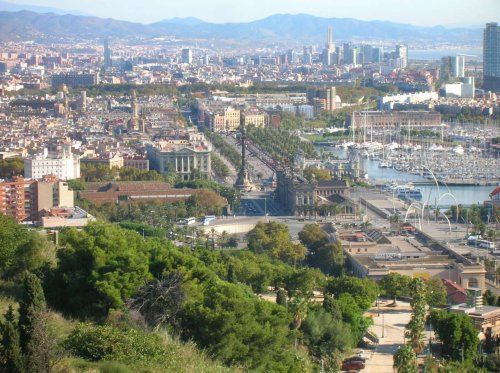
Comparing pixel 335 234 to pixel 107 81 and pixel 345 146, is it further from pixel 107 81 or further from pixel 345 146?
pixel 107 81

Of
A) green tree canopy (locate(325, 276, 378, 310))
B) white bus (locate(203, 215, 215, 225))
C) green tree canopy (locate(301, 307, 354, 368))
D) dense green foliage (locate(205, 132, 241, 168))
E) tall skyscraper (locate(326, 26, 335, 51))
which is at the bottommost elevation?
dense green foliage (locate(205, 132, 241, 168))

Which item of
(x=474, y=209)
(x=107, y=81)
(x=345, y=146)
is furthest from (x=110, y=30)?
(x=474, y=209)

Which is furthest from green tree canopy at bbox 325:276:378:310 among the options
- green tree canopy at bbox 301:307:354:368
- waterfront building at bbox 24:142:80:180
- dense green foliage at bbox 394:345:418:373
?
waterfront building at bbox 24:142:80:180

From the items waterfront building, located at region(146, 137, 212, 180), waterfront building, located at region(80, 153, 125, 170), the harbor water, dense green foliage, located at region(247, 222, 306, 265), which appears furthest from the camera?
waterfront building, located at region(146, 137, 212, 180)

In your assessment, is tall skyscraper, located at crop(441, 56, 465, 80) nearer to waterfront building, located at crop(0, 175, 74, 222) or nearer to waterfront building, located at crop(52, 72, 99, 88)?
waterfront building, located at crop(52, 72, 99, 88)

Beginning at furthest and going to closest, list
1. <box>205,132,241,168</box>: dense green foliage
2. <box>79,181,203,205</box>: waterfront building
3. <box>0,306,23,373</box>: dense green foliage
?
<box>205,132,241,168</box>: dense green foliage < <box>79,181,203,205</box>: waterfront building < <box>0,306,23,373</box>: dense green foliage

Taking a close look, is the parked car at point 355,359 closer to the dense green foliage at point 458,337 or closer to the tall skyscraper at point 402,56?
the dense green foliage at point 458,337

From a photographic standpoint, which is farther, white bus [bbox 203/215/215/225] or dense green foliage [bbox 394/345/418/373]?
white bus [bbox 203/215/215/225]
